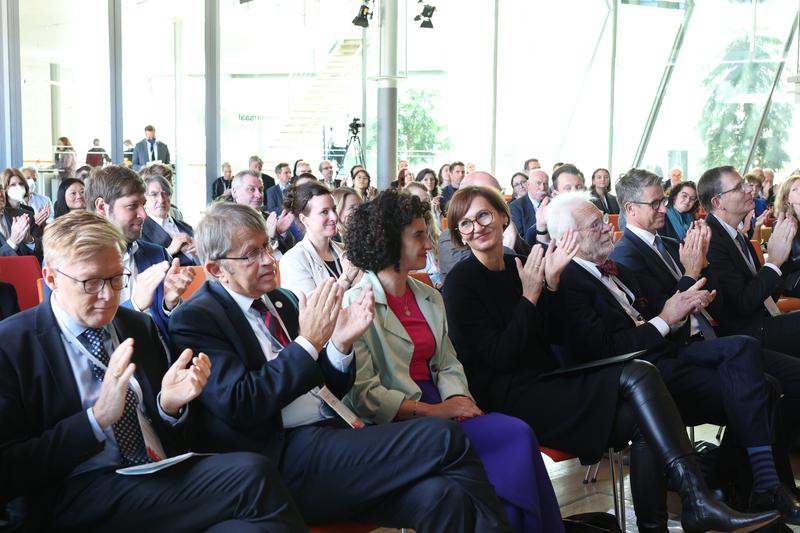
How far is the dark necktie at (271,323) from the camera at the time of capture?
2.42m

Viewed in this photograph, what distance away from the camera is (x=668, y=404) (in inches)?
109

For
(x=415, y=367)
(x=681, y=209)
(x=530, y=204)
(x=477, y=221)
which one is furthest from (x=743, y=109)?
(x=415, y=367)

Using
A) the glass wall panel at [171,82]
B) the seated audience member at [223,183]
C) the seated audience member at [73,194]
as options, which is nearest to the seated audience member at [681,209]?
the seated audience member at [73,194]

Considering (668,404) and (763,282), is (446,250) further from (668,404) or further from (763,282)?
(668,404)

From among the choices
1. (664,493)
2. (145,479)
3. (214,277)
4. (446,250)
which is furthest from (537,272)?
(446,250)

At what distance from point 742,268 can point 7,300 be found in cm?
335

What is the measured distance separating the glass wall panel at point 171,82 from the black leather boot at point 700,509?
8.45 m

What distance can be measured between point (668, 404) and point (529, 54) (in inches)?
489

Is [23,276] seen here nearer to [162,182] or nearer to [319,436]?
[162,182]

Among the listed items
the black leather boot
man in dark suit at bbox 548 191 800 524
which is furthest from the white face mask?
the black leather boot

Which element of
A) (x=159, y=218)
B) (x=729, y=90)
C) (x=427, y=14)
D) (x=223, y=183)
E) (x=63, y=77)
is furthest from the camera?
(x=729, y=90)

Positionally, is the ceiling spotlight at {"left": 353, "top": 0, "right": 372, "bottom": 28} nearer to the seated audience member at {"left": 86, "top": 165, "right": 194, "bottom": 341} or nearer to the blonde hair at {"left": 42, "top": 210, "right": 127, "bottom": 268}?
the seated audience member at {"left": 86, "top": 165, "right": 194, "bottom": 341}

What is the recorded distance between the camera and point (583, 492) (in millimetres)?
3482

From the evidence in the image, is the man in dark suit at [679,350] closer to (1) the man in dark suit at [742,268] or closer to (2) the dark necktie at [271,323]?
(1) the man in dark suit at [742,268]
